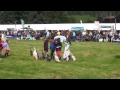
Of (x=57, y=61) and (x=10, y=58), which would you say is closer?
(x=57, y=61)

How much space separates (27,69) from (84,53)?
8.03 m

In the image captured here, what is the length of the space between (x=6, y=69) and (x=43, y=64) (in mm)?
2238
